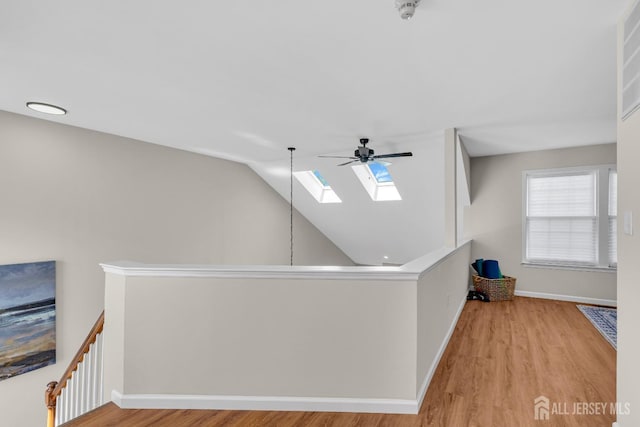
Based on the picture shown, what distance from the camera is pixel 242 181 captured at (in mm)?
6195

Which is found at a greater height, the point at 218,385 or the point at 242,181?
the point at 242,181

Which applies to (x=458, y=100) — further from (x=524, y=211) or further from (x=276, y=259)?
(x=276, y=259)

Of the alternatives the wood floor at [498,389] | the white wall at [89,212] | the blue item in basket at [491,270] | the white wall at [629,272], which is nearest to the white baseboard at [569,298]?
the blue item in basket at [491,270]

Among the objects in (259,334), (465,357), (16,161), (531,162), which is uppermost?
(531,162)

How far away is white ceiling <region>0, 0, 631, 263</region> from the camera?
1.76m

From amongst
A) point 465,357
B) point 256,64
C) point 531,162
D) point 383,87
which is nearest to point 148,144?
point 256,64

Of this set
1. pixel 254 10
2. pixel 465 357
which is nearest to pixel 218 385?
pixel 465 357

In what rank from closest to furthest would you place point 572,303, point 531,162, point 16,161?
point 16,161, point 572,303, point 531,162

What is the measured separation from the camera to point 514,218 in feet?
16.9

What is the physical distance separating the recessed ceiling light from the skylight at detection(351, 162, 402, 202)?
4.15 m

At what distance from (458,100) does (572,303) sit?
377 cm

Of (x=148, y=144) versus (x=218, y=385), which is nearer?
(x=218, y=385)

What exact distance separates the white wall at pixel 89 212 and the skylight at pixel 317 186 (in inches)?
53.2

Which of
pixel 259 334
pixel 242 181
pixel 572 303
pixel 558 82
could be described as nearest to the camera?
pixel 259 334
